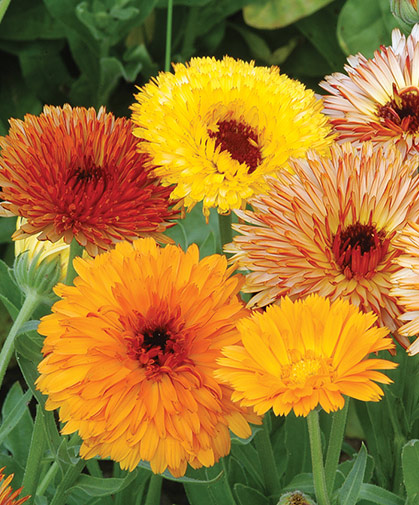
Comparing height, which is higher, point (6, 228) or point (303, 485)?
point (6, 228)

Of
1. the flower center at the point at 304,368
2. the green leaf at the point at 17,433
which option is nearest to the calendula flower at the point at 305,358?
the flower center at the point at 304,368

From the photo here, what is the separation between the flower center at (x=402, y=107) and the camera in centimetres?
96

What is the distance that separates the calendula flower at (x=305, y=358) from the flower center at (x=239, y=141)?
0.77ft

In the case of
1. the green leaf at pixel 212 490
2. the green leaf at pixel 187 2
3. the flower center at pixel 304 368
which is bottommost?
the green leaf at pixel 212 490

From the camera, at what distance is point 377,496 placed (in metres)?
0.88

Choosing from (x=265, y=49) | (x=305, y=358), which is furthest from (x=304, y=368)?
(x=265, y=49)

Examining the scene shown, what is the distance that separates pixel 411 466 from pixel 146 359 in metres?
0.34

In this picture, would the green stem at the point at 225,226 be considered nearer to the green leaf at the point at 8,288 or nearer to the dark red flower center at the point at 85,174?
the dark red flower center at the point at 85,174

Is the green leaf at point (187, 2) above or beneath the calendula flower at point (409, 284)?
above

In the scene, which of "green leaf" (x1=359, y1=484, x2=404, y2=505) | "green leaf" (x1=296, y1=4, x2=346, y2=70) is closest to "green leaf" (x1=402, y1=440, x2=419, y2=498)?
"green leaf" (x1=359, y1=484, x2=404, y2=505)

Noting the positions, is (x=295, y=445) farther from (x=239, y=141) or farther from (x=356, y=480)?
(x=239, y=141)

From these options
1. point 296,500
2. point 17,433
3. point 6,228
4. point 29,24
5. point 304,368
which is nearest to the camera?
point 304,368

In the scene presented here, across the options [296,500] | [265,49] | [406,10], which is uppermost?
[265,49]

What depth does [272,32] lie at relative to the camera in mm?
2328
